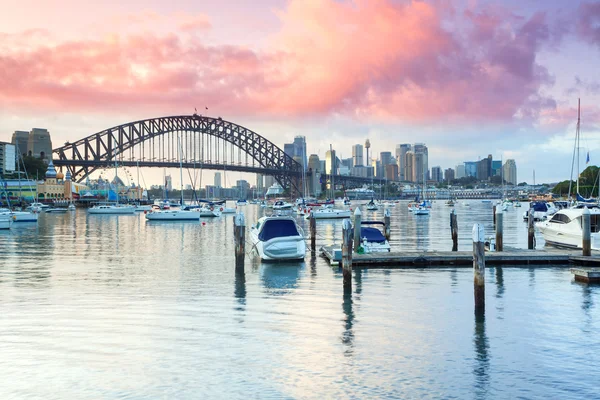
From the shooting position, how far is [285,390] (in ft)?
37.7

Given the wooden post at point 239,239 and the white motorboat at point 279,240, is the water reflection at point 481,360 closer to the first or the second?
the wooden post at point 239,239

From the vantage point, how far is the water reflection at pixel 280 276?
2228 cm

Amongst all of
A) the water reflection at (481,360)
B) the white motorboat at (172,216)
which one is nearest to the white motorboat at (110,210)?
the white motorboat at (172,216)

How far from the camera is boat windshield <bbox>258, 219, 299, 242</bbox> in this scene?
3055 centimetres

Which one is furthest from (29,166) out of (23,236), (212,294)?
(212,294)

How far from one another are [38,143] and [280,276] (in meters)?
178

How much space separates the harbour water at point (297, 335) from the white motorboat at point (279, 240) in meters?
2.65

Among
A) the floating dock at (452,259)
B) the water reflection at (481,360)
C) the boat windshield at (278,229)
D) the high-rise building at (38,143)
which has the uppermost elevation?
the high-rise building at (38,143)

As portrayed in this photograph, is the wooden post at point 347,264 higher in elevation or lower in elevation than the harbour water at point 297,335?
higher

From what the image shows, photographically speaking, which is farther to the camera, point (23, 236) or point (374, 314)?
→ point (23, 236)

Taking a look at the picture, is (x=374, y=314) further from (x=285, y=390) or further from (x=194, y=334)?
(x=285, y=390)

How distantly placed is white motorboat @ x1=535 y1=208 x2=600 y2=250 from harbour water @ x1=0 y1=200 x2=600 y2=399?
7.38 m

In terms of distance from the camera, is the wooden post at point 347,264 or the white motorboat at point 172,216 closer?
the wooden post at point 347,264

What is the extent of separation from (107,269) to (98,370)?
17.1 metres
